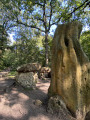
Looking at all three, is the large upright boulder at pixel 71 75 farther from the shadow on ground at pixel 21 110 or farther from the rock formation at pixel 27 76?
the rock formation at pixel 27 76

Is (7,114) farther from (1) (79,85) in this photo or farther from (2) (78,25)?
(2) (78,25)

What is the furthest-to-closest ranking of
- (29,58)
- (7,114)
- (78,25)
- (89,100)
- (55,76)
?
(29,58) < (78,25) < (55,76) < (89,100) < (7,114)

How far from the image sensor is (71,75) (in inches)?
105

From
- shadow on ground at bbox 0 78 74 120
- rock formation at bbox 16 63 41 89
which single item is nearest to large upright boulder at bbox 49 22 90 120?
shadow on ground at bbox 0 78 74 120

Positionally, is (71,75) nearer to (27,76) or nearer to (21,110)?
(21,110)

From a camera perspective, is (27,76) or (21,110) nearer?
(21,110)

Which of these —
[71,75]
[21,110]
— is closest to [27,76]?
[21,110]

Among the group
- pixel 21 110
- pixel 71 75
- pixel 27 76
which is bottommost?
pixel 21 110

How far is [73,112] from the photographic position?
2.56 m

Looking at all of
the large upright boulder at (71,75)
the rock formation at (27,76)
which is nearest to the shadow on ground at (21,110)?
the large upright boulder at (71,75)

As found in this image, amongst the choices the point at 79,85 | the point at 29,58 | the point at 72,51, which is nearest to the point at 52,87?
the point at 79,85

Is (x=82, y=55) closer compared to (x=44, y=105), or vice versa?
(x=82, y=55)

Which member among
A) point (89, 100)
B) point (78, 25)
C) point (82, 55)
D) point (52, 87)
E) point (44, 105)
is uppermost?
point (78, 25)

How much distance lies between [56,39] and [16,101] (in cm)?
283
